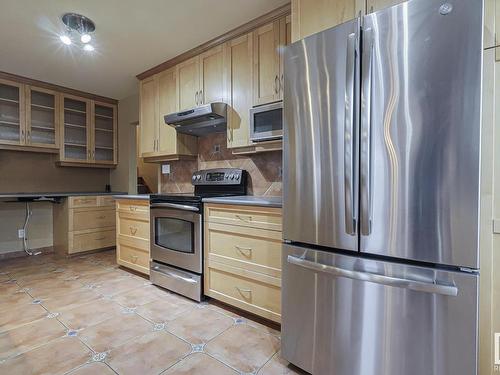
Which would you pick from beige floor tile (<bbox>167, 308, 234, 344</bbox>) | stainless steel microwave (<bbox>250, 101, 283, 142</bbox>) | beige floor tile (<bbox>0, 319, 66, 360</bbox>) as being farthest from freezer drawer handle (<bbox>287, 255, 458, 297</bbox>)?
beige floor tile (<bbox>0, 319, 66, 360</bbox>)

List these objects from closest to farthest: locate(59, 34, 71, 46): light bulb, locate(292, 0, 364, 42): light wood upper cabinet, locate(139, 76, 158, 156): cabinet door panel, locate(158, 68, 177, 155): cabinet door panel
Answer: locate(292, 0, 364, 42): light wood upper cabinet → locate(59, 34, 71, 46): light bulb → locate(158, 68, 177, 155): cabinet door panel → locate(139, 76, 158, 156): cabinet door panel

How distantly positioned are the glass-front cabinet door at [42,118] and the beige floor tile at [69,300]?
2278 mm

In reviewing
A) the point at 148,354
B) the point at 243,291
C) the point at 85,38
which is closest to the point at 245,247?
the point at 243,291

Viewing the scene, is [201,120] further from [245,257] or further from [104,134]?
[104,134]

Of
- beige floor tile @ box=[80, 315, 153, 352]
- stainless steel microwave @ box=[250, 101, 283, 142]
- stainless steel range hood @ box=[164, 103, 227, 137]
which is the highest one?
stainless steel range hood @ box=[164, 103, 227, 137]

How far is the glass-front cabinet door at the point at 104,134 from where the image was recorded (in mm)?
4234

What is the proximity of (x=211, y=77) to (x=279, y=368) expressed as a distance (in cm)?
245

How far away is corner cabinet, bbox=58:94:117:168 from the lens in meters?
Answer: 3.92

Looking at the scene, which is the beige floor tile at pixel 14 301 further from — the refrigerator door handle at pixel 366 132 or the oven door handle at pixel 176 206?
the refrigerator door handle at pixel 366 132

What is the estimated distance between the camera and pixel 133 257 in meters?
2.97

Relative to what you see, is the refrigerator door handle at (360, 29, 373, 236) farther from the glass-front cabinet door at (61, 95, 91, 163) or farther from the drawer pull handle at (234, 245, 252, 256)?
the glass-front cabinet door at (61, 95, 91, 163)

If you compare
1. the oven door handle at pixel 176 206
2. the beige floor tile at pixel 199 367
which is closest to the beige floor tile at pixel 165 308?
the beige floor tile at pixel 199 367

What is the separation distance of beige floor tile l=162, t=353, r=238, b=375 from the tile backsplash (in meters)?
1.39

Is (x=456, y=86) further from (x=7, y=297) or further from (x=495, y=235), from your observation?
(x=7, y=297)
